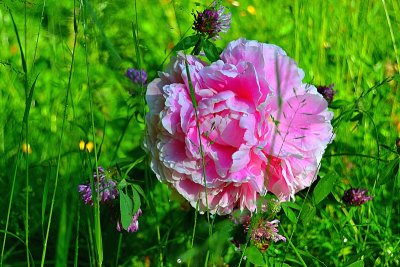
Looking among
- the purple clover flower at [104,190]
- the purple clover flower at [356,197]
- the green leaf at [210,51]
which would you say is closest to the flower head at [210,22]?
the green leaf at [210,51]

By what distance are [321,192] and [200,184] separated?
0.65 feet

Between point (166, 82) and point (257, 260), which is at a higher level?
point (166, 82)

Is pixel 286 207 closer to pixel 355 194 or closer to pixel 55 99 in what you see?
pixel 355 194

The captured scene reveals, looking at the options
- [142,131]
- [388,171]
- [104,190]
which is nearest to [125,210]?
[104,190]

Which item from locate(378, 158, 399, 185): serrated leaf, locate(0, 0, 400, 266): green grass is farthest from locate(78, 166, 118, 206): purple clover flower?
locate(378, 158, 399, 185): serrated leaf

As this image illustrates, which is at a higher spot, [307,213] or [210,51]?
[210,51]

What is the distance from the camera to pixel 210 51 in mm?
1214

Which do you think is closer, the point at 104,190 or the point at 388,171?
the point at 104,190

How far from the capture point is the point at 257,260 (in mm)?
1100

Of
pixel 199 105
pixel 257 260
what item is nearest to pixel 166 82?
pixel 199 105

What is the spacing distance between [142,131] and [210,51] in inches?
22.0

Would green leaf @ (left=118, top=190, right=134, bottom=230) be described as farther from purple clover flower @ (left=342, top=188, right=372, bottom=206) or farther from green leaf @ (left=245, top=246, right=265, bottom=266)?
purple clover flower @ (left=342, top=188, right=372, bottom=206)

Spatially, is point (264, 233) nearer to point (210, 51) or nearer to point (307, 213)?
point (307, 213)

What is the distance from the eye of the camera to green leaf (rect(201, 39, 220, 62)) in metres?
1.21
